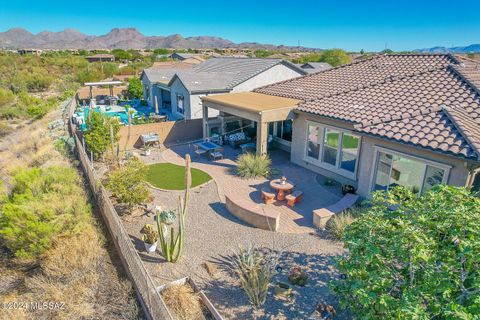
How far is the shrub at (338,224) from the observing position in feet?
36.9

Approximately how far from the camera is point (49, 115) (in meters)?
33.0

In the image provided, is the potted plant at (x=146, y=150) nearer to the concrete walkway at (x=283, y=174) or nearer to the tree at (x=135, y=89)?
the concrete walkway at (x=283, y=174)

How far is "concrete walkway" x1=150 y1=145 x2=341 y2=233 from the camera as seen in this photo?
12867mm

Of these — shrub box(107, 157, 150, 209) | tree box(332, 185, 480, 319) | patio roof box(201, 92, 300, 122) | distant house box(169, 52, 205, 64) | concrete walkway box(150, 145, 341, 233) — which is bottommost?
concrete walkway box(150, 145, 341, 233)

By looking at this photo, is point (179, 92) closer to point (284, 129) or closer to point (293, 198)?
point (284, 129)

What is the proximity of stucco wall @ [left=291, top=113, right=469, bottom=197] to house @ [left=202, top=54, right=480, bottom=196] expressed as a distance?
0.03m

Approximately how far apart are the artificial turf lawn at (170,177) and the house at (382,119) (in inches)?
160

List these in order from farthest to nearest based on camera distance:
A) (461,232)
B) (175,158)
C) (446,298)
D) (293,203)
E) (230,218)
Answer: (175,158) < (293,203) < (230,218) < (461,232) < (446,298)

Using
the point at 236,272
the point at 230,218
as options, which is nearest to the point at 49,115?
the point at 230,218

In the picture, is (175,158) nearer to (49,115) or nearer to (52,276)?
(52,276)

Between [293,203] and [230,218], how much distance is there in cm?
306

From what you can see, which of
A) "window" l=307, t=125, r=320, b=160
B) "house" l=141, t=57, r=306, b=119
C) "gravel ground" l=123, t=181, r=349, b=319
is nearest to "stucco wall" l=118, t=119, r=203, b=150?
"house" l=141, t=57, r=306, b=119

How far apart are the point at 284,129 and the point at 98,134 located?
12.4 metres

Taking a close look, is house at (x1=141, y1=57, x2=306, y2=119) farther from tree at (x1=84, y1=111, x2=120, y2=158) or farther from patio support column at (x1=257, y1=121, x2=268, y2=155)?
patio support column at (x1=257, y1=121, x2=268, y2=155)
